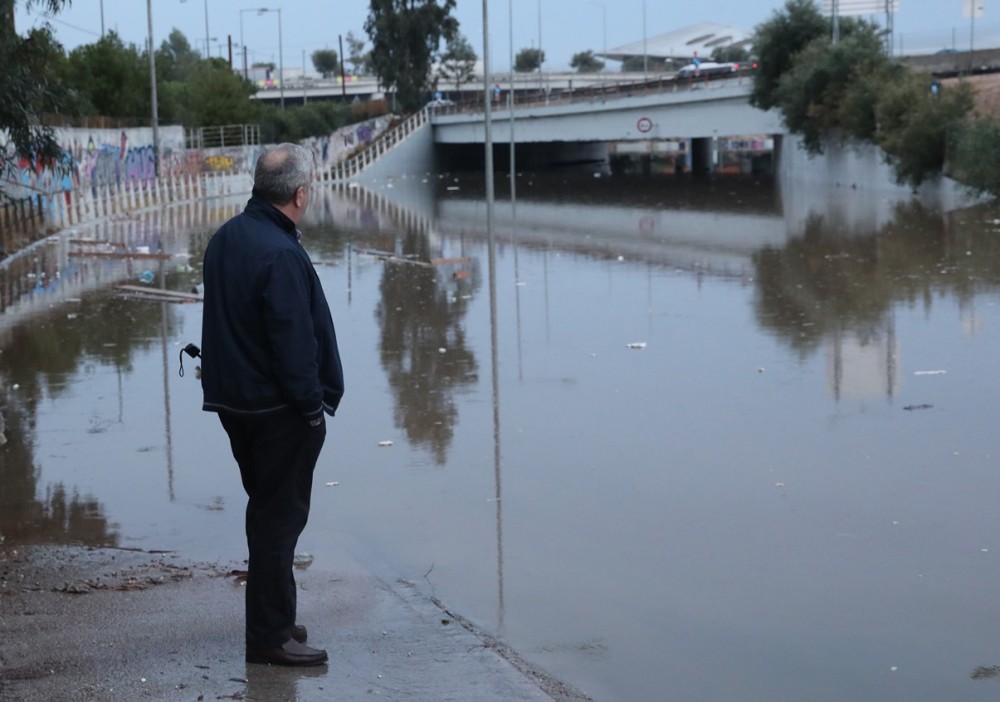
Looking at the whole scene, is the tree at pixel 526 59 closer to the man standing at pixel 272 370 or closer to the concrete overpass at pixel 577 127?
the concrete overpass at pixel 577 127

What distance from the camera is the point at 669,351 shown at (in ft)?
44.0

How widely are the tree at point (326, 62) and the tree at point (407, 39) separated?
113 m

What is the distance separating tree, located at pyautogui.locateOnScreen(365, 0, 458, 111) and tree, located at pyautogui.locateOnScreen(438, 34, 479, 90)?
8.35 metres

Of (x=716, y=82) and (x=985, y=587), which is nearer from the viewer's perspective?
(x=985, y=587)

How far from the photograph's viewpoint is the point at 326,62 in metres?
190

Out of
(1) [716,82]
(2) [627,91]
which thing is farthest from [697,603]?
(2) [627,91]

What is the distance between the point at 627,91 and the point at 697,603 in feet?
176

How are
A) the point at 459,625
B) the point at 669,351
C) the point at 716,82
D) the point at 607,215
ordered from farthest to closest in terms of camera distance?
the point at 716,82 < the point at 607,215 < the point at 669,351 < the point at 459,625

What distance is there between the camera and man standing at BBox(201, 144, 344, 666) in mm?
4852

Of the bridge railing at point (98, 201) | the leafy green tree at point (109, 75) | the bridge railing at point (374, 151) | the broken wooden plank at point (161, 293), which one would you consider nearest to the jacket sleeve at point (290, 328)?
the broken wooden plank at point (161, 293)

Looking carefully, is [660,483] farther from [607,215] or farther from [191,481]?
[607,215]

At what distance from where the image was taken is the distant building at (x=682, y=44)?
15575cm

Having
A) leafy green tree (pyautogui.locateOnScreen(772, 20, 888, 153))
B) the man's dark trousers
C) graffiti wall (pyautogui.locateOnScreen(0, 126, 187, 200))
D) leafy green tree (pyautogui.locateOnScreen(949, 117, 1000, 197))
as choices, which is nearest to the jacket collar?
the man's dark trousers

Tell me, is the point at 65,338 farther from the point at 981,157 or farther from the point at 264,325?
the point at 981,157
